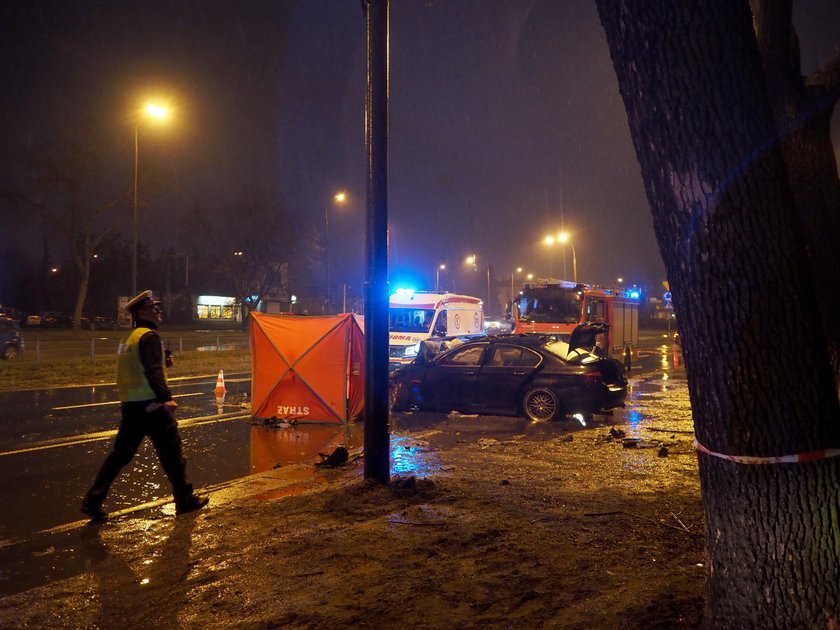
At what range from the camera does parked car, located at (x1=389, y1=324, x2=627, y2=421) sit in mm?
11781

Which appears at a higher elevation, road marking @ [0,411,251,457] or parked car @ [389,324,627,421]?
parked car @ [389,324,627,421]

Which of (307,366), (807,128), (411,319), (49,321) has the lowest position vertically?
(307,366)

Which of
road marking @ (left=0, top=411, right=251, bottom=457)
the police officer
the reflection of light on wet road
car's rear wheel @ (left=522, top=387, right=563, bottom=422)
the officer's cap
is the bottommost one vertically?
the reflection of light on wet road

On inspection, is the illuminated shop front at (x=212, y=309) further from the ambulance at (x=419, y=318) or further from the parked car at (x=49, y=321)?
the ambulance at (x=419, y=318)

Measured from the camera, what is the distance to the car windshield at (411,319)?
809 inches

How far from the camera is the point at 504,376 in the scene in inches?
481

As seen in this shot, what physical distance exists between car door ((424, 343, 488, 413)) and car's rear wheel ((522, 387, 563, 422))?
1.01 m

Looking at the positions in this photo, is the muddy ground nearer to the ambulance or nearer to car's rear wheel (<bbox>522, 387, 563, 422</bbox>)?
car's rear wheel (<bbox>522, 387, 563, 422</bbox>)

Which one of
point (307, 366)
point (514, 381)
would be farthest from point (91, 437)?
point (514, 381)

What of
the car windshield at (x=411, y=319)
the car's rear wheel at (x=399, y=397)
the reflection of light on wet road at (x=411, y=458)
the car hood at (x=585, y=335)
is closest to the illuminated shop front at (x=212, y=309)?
the car windshield at (x=411, y=319)

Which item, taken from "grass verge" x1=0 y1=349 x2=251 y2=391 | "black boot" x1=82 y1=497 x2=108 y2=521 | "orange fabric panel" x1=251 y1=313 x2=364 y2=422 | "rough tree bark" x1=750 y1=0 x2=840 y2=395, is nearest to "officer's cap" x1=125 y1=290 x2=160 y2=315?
"black boot" x1=82 y1=497 x2=108 y2=521

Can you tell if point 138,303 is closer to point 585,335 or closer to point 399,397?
point 399,397

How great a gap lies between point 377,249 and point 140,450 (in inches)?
212

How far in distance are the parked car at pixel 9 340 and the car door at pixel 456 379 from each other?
68.5 feet
